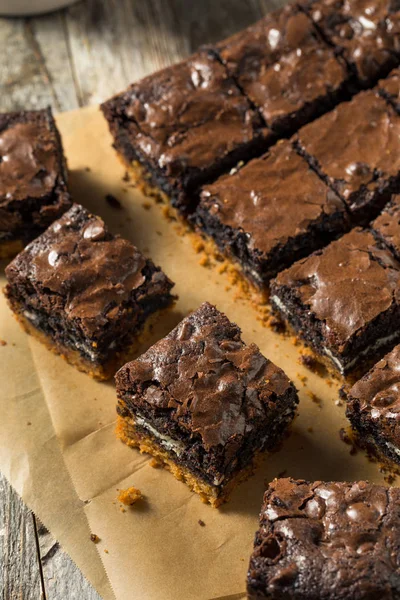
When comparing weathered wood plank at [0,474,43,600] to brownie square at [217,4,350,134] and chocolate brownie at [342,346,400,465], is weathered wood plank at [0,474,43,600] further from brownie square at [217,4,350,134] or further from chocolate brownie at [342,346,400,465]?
brownie square at [217,4,350,134]

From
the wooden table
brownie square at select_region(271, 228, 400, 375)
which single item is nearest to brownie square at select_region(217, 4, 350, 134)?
the wooden table

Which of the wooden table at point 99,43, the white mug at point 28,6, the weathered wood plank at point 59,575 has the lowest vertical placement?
the weathered wood plank at point 59,575

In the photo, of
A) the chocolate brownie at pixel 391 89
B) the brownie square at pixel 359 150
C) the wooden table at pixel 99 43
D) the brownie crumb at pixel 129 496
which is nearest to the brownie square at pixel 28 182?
the wooden table at pixel 99 43

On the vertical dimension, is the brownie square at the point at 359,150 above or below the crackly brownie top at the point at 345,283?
above

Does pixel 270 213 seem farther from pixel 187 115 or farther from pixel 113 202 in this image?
pixel 113 202

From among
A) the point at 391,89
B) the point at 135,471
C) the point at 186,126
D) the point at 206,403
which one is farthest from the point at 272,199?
the point at 135,471

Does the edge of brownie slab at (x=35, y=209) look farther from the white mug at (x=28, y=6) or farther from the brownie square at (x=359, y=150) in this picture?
the brownie square at (x=359, y=150)

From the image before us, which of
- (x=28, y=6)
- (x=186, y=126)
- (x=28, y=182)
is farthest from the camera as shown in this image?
(x=28, y=6)

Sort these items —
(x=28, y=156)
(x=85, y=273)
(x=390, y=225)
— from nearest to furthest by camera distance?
(x=85, y=273)
(x=390, y=225)
(x=28, y=156)
